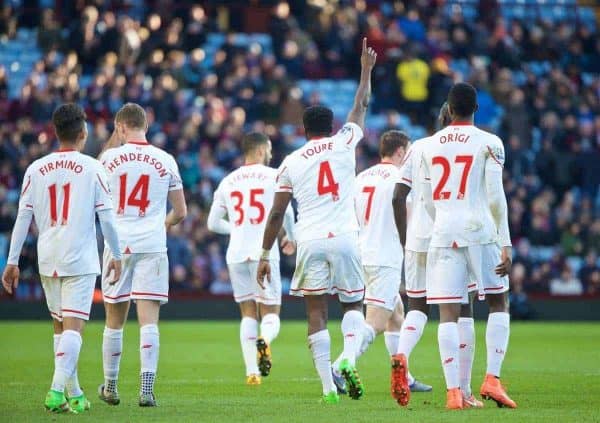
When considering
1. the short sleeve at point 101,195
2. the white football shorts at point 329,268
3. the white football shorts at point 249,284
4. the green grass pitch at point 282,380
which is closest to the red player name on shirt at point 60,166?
the short sleeve at point 101,195

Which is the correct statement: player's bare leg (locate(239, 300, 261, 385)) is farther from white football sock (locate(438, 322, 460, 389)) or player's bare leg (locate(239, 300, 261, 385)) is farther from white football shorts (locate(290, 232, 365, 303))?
white football sock (locate(438, 322, 460, 389))

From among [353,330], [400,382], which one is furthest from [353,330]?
[400,382]

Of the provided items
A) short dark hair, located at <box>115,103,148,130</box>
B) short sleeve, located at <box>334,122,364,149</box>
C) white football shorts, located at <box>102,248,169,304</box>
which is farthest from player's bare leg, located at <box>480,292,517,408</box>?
short dark hair, located at <box>115,103,148,130</box>

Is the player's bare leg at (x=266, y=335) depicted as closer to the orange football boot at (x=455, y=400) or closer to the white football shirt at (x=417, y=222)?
the white football shirt at (x=417, y=222)

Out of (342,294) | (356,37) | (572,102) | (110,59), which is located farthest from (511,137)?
(342,294)

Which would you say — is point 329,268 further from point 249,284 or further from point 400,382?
point 249,284

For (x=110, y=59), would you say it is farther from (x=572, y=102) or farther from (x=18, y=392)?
(x=18, y=392)

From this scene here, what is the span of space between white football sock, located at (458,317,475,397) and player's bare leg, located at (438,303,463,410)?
0.31 metres

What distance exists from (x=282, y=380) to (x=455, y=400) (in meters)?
3.94

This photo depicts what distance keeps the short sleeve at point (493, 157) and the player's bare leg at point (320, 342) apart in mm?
1881

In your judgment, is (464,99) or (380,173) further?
(380,173)

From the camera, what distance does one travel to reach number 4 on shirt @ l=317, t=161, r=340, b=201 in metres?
11.3

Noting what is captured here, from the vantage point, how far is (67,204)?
10633 mm

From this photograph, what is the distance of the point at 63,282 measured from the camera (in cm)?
1058
